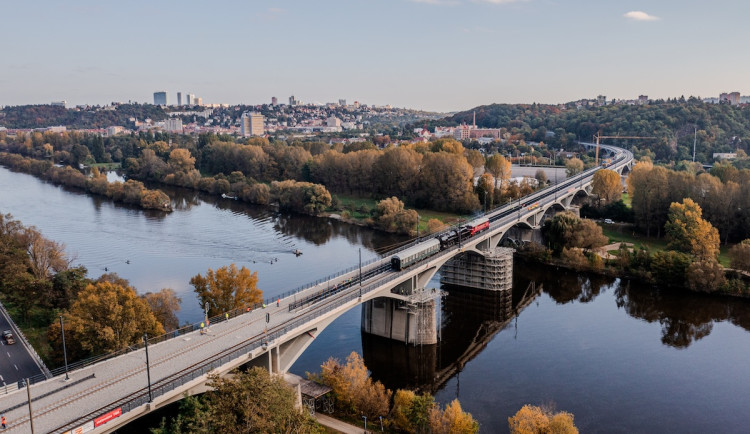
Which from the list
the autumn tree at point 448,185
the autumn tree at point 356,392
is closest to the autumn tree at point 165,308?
the autumn tree at point 356,392

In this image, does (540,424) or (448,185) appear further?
(448,185)

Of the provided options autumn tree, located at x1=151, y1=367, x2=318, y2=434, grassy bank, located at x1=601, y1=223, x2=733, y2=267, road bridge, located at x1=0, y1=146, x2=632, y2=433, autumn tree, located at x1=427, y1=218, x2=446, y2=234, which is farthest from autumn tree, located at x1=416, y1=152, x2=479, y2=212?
autumn tree, located at x1=151, y1=367, x2=318, y2=434

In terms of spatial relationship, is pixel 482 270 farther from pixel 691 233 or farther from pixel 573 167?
pixel 573 167

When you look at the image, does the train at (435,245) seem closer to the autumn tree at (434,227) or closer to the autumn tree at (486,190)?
the autumn tree at (434,227)

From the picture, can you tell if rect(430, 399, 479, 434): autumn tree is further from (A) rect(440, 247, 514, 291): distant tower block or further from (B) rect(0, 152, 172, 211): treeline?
(B) rect(0, 152, 172, 211): treeline

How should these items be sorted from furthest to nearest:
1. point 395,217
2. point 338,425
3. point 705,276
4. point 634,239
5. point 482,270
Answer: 1. point 395,217
2. point 634,239
3. point 482,270
4. point 705,276
5. point 338,425

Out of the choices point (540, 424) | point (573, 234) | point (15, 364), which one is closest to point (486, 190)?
point (573, 234)
